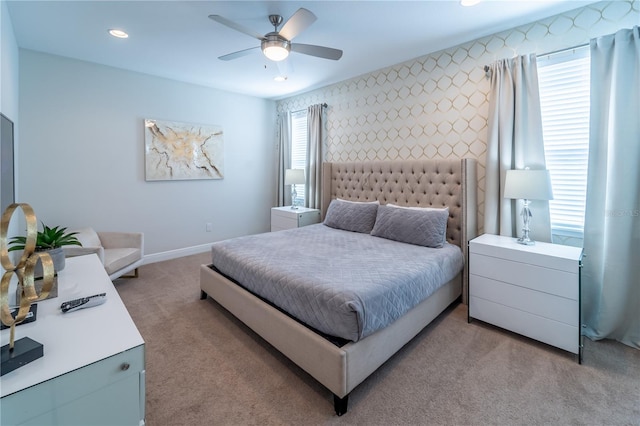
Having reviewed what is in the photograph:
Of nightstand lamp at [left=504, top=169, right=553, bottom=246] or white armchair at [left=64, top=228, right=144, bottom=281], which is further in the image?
A: white armchair at [left=64, top=228, right=144, bottom=281]

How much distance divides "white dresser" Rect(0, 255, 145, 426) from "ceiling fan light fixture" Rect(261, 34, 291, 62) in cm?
223

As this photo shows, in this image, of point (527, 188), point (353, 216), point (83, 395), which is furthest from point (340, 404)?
point (353, 216)

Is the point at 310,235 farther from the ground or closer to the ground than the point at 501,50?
closer to the ground

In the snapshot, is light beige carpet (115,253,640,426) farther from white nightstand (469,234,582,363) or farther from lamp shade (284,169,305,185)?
lamp shade (284,169,305,185)

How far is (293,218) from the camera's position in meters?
4.60

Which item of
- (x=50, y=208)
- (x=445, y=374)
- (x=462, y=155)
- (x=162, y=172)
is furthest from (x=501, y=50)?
(x=50, y=208)

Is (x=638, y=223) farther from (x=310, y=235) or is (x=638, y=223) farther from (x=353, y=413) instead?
(x=310, y=235)

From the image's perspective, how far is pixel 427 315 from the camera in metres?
2.49

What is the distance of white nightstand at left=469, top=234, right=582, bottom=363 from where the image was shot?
2207 millimetres

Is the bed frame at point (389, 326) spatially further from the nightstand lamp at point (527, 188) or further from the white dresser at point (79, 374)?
the white dresser at point (79, 374)

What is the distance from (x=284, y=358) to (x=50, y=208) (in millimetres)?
3433

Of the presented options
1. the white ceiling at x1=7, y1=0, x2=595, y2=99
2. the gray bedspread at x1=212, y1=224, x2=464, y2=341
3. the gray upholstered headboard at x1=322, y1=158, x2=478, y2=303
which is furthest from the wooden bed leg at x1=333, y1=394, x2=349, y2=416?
the white ceiling at x1=7, y1=0, x2=595, y2=99

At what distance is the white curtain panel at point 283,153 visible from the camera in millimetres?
5520

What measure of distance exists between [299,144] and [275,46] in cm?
293
